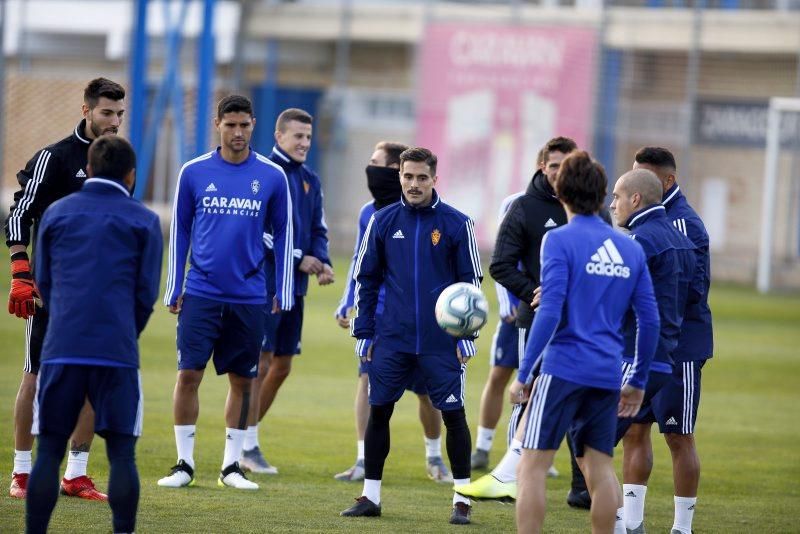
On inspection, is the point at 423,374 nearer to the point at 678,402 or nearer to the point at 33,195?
the point at 678,402

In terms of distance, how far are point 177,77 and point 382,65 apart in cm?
769

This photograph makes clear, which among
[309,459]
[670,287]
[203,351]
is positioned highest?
[670,287]

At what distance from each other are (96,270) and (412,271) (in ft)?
7.62

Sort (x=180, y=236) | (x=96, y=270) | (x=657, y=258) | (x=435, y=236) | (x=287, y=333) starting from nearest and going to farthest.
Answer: (x=96, y=270) → (x=657, y=258) → (x=435, y=236) → (x=180, y=236) → (x=287, y=333)

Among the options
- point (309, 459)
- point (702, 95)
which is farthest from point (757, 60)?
point (309, 459)

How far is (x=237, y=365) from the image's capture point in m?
8.24

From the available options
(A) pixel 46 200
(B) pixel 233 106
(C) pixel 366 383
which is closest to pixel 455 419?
(C) pixel 366 383

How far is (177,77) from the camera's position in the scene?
1289 inches

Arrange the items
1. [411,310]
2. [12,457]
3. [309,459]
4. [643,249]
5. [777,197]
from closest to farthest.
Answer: [643,249] → [411,310] → [12,457] → [309,459] → [777,197]

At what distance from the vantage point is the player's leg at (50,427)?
5.81 metres

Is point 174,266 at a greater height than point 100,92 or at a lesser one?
lesser

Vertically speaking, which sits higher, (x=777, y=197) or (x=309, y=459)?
(x=777, y=197)

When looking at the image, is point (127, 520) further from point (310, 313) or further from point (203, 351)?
point (310, 313)

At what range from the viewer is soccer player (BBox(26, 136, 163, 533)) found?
581 centimetres
